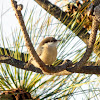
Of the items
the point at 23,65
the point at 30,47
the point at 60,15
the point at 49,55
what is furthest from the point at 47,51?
the point at 30,47

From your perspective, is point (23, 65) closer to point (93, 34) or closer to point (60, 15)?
point (93, 34)

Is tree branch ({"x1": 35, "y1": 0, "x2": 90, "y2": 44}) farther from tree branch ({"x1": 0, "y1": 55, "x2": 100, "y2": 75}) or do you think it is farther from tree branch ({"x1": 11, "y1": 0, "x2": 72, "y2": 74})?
tree branch ({"x1": 11, "y1": 0, "x2": 72, "y2": 74})

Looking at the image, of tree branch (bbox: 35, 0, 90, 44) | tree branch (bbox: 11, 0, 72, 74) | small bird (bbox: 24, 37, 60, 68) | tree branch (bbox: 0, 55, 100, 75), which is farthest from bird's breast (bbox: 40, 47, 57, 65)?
tree branch (bbox: 11, 0, 72, 74)

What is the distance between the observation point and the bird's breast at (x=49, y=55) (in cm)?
188

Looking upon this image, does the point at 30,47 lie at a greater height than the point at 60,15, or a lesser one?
lesser

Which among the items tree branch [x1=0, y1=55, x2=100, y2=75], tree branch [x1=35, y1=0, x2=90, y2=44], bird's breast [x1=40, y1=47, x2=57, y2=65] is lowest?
tree branch [x1=0, y1=55, x2=100, y2=75]

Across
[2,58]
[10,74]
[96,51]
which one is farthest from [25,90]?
[96,51]

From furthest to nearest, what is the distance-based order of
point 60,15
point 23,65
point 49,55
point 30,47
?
point 49,55, point 60,15, point 23,65, point 30,47

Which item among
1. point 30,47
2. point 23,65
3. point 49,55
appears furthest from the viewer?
point 49,55

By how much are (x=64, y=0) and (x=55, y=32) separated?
2.26 ft

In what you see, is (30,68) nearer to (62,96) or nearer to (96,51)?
(62,96)

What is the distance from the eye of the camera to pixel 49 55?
1945 millimetres

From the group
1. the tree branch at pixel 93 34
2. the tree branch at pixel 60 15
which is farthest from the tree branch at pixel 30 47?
the tree branch at pixel 60 15

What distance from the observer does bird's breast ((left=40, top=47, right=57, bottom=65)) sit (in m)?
1.88
